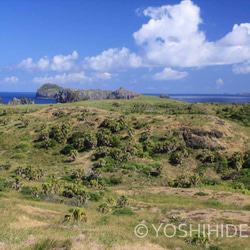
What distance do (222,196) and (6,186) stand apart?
28.0 m

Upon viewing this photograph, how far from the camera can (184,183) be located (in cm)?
3591

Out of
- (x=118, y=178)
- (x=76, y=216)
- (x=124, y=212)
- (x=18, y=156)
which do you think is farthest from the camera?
(x=18, y=156)

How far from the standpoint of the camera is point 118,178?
3841 centimetres

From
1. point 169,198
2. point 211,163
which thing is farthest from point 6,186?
point 211,163

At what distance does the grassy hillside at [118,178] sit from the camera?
13992 millimetres

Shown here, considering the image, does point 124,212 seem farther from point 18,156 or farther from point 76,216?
point 18,156

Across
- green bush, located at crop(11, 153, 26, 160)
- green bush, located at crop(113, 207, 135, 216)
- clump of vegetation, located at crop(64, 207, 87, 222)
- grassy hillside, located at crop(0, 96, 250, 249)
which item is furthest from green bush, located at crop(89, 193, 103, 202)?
green bush, located at crop(11, 153, 26, 160)

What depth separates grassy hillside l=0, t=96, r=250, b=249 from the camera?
45.9 ft

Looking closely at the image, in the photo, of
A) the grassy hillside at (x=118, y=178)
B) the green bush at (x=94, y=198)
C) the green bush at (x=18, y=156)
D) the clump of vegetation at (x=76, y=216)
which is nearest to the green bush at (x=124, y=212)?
the grassy hillside at (x=118, y=178)

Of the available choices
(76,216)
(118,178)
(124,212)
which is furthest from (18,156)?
(76,216)

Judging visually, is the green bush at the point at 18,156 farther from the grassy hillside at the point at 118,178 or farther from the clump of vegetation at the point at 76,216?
the clump of vegetation at the point at 76,216

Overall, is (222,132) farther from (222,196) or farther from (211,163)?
(222,196)

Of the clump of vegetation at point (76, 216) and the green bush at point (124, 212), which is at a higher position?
the clump of vegetation at point (76, 216)

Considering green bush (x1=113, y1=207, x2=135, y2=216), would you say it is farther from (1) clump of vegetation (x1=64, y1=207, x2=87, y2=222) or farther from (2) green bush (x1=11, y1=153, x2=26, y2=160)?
(2) green bush (x1=11, y1=153, x2=26, y2=160)
